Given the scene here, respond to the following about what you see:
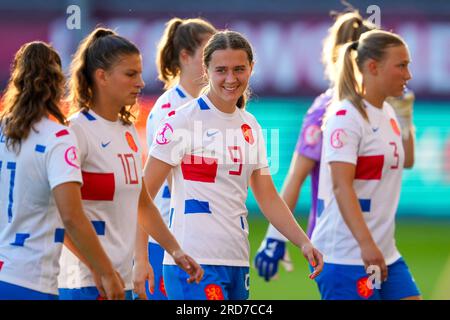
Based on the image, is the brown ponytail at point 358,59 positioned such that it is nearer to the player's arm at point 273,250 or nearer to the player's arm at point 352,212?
the player's arm at point 352,212

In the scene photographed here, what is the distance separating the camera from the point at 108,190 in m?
5.23

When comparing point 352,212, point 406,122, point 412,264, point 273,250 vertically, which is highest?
point 406,122

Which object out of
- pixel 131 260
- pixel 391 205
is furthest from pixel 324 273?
pixel 131 260

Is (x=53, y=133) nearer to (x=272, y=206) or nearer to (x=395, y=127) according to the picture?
(x=272, y=206)

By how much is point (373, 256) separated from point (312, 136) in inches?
43.2

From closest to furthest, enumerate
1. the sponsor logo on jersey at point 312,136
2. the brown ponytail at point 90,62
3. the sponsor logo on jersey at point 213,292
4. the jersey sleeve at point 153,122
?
the brown ponytail at point 90,62 → the sponsor logo on jersey at point 213,292 → the jersey sleeve at point 153,122 → the sponsor logo on jersey at point 312,136

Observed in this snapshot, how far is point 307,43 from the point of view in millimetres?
16516

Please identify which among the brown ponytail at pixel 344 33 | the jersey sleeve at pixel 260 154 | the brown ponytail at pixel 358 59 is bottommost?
the jersey sleeve at pixel 260 154

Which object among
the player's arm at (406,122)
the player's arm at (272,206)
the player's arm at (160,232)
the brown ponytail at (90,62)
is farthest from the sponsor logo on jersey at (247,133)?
the player's arm at (406,122)

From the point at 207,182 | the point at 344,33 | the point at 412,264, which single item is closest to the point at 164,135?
the point at 207,182

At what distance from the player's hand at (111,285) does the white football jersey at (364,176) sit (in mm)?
1758

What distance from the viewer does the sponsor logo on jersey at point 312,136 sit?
23.1 ft

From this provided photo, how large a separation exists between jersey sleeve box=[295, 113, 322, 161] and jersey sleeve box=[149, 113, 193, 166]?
4.77 feet
